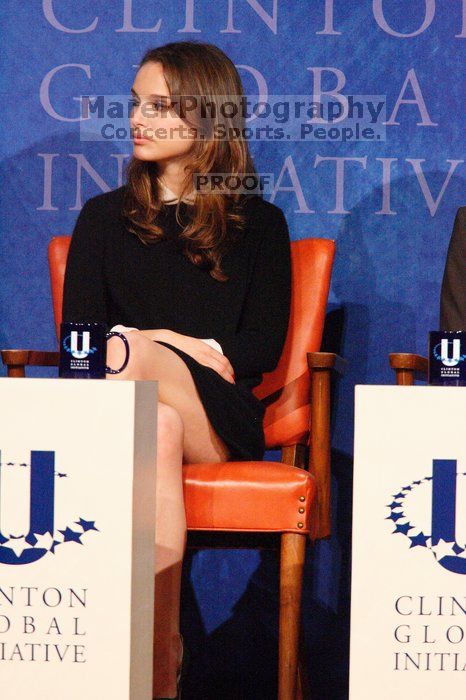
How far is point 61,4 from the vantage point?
294 cm

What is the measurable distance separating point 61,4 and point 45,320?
0.92 meters

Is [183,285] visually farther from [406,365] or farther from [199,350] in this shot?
[406,365]

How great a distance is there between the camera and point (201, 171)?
101 inches

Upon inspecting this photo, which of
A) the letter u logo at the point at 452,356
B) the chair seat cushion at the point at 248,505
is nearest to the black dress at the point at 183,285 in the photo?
the chair seat cushion at the point at 248,505

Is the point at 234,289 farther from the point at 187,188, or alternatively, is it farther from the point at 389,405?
the point at 389,405

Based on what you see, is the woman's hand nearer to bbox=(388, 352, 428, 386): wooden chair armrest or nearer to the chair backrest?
the chair backrest

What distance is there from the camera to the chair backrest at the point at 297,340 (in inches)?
98.4

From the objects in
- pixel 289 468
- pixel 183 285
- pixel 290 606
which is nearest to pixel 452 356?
pixel 289 468

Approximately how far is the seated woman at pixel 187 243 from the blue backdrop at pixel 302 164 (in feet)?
1.19

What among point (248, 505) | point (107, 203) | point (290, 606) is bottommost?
point (290, 606)

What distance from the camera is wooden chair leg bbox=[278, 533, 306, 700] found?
199 centimetres

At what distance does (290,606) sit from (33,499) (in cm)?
69

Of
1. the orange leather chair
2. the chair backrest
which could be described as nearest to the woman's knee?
the orange leather chair

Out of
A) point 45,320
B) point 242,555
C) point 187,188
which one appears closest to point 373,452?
point 187,188
